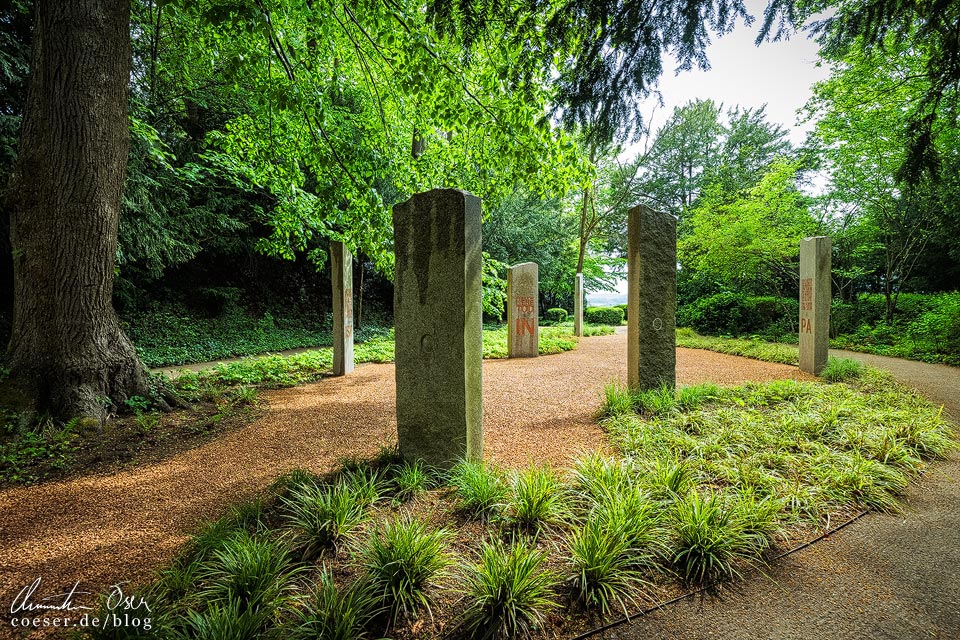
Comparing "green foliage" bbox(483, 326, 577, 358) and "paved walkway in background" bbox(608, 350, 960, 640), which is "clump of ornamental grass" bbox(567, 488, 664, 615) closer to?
"paved walkway in background" bbox(608, 350, 960, 640)

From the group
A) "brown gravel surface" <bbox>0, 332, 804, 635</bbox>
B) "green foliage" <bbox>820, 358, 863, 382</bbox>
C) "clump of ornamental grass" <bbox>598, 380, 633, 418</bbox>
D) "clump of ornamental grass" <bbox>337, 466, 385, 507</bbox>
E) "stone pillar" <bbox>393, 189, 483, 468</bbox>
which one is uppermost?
"stone pillar" <bbox>393, 189, 483, 468</bbox>

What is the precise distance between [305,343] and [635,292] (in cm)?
1086

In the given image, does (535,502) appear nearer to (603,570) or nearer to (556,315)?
(603,570)

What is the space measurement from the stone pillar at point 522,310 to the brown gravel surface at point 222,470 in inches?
110

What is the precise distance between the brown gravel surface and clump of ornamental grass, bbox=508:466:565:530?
2.59 ft

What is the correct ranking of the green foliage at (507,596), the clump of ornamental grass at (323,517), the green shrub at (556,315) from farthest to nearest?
the green shrub at (556,315), the clump of ornamental grass at (323,517), the green foliage at (507,596)

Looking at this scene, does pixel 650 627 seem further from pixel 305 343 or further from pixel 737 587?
pixel 305 343

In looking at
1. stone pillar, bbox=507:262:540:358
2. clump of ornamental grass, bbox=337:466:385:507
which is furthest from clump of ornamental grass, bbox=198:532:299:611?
stone pillar, bbox=507:262:540:358

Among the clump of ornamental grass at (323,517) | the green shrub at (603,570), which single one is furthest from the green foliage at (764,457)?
the clump of ornamental grass at (323,517)

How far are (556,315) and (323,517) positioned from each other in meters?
19.0

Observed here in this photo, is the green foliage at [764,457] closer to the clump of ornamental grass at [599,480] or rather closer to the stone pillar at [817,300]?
the clump of ornamental grass at [599,480]

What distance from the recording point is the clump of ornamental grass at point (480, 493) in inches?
95.7

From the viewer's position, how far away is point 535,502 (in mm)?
2338

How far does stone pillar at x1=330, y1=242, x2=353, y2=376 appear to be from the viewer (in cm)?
721
